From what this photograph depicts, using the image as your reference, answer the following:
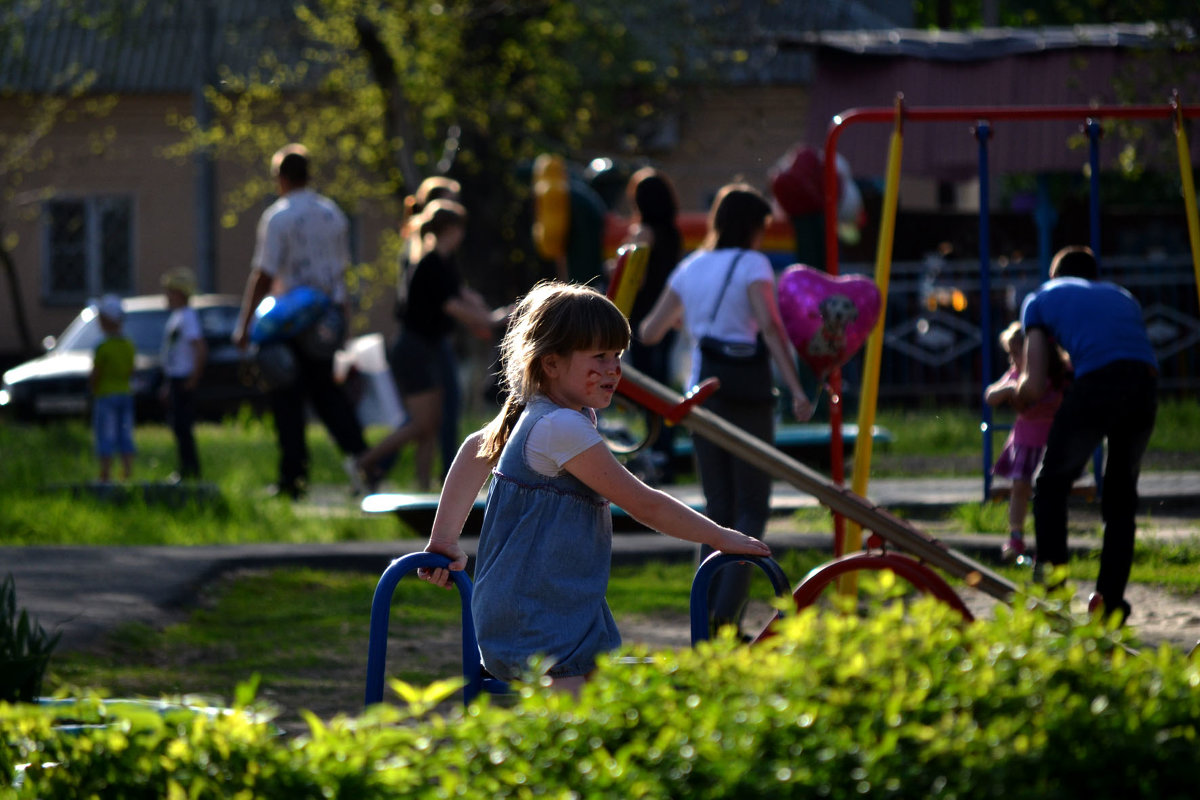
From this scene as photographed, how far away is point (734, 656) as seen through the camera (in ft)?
8.93

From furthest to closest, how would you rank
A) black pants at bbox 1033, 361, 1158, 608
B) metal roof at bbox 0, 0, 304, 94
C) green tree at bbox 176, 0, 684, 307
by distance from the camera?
metal roof at bbox 0, 0, 304, 94 < green tree at bbox 176, 0, 684, 307 < black pants at bbox 1033, 361, 1158, 608

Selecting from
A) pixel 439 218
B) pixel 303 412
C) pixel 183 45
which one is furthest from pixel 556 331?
pixel 183 45

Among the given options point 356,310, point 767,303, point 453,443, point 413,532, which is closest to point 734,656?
point 767,303

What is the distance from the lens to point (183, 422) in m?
12.4

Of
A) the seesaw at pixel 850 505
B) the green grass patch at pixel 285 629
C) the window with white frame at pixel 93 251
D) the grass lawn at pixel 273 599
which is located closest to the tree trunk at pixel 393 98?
the grass lawn at pixel 273 599

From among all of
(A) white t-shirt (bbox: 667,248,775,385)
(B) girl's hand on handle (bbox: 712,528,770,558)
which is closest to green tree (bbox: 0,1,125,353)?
(A) white t-shirt (bbox: 667,248,775,385)

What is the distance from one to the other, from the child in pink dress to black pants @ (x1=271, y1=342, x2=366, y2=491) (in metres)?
4.25

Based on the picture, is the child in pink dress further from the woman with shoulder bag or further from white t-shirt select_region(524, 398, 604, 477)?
white t-shirt select_region(524, 398, 604, 477)

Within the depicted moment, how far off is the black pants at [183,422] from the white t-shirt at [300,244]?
2.28 m

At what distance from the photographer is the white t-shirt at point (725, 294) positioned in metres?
6.50

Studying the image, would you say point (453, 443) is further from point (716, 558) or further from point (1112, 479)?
point (716, 558)

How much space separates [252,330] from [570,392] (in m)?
6.72

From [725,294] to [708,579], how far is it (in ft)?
8.95

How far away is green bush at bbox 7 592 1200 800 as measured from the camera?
2.40 m
